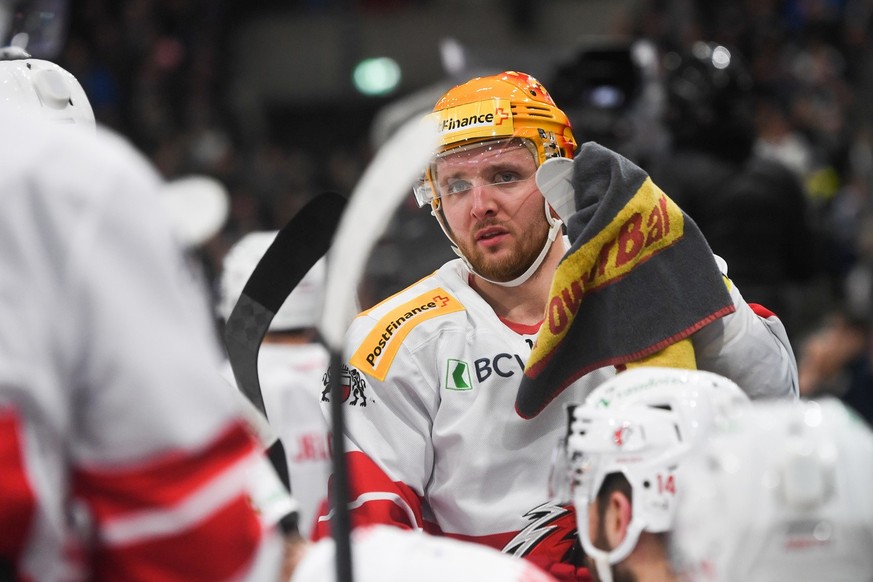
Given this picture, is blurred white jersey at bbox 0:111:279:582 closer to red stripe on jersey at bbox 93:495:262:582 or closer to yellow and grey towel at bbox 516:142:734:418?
red stripe on jersey at bbox 93:495:262:582

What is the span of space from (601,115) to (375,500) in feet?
9.32

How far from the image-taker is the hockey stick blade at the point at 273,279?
2363 mm

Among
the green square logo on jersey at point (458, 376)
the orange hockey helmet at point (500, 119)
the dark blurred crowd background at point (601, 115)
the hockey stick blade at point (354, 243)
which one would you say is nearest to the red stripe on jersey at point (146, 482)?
the hockey stick blade at point (354, 243)

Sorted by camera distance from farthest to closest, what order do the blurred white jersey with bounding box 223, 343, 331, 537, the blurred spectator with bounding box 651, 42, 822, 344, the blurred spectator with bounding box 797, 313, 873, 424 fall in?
the blurred spectator with bounding box 797, 313, 873, 424 → the blurred spectator with bounding box 651, 42, 822, 344 → the blurred white jersey with bounding box 223, 343, 331, 537

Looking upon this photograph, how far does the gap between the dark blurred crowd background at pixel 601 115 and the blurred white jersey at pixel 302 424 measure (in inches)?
42.1

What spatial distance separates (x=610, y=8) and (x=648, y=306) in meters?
10.4

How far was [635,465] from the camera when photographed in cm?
181

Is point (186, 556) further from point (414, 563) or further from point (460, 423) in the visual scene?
point (460, 423)

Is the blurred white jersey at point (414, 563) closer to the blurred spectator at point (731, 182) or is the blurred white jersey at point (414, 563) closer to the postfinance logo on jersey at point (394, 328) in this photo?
the postfinance logo on jersey at point (394, 328)

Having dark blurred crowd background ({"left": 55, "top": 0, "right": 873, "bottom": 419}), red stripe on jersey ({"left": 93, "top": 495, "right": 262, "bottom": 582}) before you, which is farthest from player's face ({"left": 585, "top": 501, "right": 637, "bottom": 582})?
dark blurred crowd background ({"left": 55, "top": 0, "right": 873, "bottom": 419})

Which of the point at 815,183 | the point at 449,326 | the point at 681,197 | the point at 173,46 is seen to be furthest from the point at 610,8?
the point at 449,326

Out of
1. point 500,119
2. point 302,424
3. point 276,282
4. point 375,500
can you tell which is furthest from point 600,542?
point 302,424

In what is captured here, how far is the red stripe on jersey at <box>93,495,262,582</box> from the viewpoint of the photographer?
1143mm

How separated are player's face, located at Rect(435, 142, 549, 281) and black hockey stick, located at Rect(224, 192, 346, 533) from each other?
1.58ft
